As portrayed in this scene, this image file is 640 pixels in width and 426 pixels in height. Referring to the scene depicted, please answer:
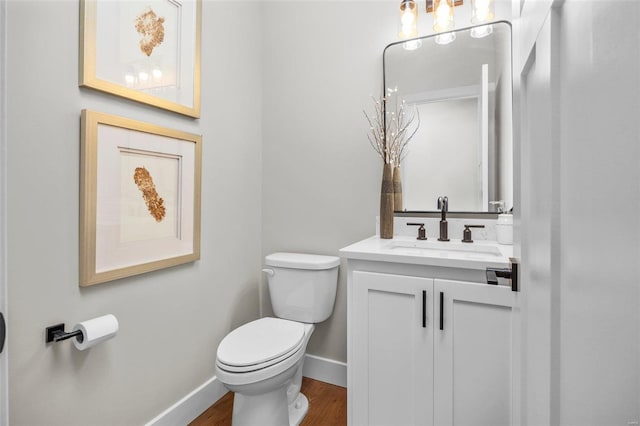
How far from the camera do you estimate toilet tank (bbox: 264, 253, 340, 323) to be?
6.05 ft

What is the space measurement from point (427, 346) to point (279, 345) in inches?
24.5

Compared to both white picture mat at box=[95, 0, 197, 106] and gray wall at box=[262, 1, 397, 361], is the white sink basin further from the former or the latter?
white picture mat at box=[95, 0, 197, 106]

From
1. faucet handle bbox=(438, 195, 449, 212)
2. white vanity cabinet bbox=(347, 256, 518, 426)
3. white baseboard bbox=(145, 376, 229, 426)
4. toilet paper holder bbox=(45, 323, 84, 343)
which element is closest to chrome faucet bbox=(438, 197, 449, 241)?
faucet handle bbox=(438, 195, 449, 212)

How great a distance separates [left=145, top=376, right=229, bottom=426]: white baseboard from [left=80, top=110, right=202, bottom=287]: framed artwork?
2.21 feet

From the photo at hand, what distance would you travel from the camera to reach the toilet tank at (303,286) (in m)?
1.84

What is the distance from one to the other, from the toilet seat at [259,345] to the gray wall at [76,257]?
0.32m

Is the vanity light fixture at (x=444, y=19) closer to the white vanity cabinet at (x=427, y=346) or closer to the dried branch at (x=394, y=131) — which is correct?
the dried branch at (x=394, y=131)

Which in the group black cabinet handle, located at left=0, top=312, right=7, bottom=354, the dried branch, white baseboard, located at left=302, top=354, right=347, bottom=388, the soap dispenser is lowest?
white baseboard, located at left=302, top=354, right=347, bottom=388

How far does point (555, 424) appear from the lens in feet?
1.35

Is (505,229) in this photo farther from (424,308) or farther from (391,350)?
(391,350)

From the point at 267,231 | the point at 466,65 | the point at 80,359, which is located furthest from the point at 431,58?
the point at 80,359

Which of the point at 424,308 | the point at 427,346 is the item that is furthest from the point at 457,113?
the point at 427,346

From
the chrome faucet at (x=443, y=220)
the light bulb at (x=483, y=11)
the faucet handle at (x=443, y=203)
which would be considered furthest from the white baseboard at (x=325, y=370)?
the light bulb at (x=483, y=11)

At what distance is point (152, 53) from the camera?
1.46 m
